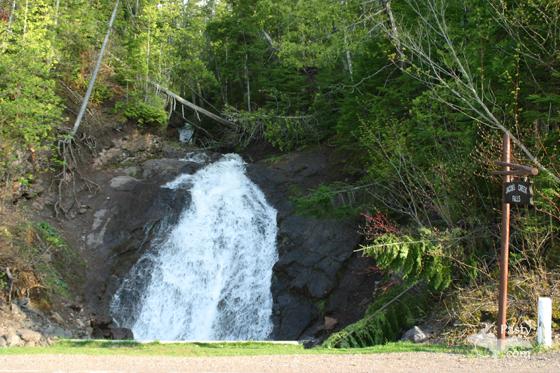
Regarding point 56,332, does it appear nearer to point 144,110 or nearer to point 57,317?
point 57,317

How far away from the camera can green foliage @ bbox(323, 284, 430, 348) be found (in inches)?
542

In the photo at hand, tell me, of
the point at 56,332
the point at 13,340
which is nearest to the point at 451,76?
the point at 13,340

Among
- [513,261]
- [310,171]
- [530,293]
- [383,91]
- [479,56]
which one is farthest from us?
[310,171]

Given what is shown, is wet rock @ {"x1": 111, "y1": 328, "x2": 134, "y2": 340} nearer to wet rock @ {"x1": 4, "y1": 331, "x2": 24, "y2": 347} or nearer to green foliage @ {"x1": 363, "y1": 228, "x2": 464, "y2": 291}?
wet rock @ {"x1": 4, "y1": 331, "x2": 24, "y2": 347}

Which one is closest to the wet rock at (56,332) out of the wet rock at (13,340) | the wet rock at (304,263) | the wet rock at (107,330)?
the wet rock at (107,330)

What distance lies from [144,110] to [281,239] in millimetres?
11496

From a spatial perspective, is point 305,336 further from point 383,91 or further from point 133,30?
point 133,30

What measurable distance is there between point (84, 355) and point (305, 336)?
8.15m

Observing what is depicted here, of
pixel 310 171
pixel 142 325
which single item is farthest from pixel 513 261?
pixel 310 171

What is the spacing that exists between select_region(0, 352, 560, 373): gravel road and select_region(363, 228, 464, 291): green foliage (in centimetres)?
253

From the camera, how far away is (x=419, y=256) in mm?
12969

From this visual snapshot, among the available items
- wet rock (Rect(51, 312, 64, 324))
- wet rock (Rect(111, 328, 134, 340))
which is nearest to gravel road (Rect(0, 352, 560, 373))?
wet rock (Rect(111, 328, 134, 340))

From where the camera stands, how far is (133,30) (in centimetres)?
3133

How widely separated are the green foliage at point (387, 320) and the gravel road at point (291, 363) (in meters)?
2.98
